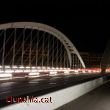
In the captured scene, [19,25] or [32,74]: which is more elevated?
[19,25]

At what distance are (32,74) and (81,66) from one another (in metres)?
41.7

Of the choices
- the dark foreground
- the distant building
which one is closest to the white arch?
the dark foreground

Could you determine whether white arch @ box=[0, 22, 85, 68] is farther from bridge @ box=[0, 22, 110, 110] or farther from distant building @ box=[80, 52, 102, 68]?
distant building @ box=[80, 52, 102, 68]

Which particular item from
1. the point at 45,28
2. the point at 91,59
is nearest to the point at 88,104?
the point at 45,28

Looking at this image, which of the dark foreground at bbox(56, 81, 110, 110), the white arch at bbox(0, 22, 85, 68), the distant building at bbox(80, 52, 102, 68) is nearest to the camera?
the dark foreground at bbox(56, 81, 110, 110)

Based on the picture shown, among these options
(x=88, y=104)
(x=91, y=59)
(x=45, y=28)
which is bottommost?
(x=88, y=104)

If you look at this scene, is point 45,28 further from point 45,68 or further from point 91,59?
point 91,59

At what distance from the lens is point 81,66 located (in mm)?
78000

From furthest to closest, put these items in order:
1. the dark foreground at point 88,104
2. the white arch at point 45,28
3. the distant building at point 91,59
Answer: the distant building at point 91,59 < the white arch at point 45,28 < the dark foreground at point 88,104

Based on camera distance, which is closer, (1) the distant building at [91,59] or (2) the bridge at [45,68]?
(2) the bridge at [45,68]

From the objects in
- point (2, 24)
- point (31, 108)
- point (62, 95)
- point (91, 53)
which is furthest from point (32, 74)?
point (91, 53)

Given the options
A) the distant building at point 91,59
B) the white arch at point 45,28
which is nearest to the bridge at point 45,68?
the white arch at point 45,28

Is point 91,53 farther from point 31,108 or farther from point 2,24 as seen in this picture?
point 31,108

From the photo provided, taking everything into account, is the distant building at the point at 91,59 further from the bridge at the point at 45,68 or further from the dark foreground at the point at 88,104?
the dark foreground at the point at 88,104
